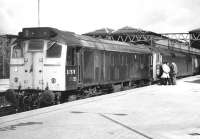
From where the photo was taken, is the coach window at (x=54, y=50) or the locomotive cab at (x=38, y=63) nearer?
the locomotive cab at (x=38, y=63)

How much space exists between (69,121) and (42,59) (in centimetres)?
533

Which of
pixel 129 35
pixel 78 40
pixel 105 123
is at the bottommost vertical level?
pixel 105 123

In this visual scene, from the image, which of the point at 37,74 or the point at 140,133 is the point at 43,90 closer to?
the point at 37,74

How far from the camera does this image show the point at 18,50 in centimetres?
1448

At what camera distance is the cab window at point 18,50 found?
1437cm

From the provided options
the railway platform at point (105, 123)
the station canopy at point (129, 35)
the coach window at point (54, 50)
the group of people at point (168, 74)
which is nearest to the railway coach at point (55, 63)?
the coach window at point (54, 50)

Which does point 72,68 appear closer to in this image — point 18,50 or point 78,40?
point 78,40

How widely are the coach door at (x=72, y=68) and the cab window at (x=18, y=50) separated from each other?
6.69 feet

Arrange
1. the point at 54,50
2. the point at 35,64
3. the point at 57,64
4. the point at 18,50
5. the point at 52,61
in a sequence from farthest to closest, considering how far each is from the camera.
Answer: the point at 18,50 < the point at 35,64 < the point at 54,50 < the point at 52,61 < the point at 57,64

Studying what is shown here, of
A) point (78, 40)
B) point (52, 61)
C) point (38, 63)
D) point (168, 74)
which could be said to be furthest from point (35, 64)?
point (168, 74)

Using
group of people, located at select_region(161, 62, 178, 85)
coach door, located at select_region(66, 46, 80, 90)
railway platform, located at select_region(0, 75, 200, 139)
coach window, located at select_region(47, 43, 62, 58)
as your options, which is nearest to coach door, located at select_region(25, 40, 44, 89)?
coach window, located at select_region(47, 43, 62, 58)

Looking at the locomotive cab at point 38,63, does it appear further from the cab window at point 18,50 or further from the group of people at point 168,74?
the group of people at point 168,74

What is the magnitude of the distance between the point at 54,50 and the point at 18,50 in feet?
5.74

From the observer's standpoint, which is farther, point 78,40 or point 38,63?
point 78,40
